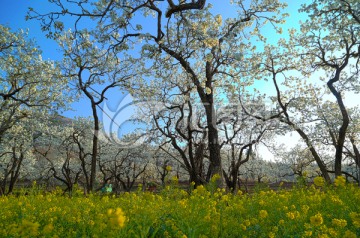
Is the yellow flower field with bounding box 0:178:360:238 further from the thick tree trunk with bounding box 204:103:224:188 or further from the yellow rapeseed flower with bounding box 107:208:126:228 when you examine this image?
the thick tree trunk with bounding box 204:103:224:188

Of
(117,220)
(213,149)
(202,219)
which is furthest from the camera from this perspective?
(213,149)

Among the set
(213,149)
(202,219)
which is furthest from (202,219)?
(213,149)

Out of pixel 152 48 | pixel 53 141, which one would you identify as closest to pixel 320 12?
pixel 152 48

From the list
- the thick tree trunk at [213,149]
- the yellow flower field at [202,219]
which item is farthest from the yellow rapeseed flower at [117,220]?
the thick tree trunk at [213,149]

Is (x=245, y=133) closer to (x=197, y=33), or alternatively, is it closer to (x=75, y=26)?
(x=197, y=33)

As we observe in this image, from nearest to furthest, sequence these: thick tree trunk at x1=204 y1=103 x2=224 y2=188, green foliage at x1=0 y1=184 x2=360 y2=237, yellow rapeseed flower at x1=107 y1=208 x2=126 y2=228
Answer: yellow rapeseed flower at x1=107 y1=208 x2=126 y2=228 → green foliage at x1=0 y1=184 x2=360 y2=237 → thick tree trunk at x1=204 y1=103 x2=224 y2=188

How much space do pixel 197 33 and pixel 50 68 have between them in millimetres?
14764

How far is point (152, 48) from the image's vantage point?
10828mm

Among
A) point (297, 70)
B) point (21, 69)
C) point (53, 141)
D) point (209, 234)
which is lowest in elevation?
point (209, 234)

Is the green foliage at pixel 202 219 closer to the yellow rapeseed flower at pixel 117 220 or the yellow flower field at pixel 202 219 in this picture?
the yellow flower field at pixel 202 219

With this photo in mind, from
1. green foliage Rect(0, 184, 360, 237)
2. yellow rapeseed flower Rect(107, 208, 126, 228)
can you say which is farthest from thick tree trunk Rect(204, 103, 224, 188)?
yellow rapeseed flower Rect(107, 208, 126, 228)

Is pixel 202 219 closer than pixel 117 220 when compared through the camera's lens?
No

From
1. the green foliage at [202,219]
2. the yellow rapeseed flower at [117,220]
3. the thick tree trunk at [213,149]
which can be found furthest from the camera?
the thick tree trunk at [213,149]

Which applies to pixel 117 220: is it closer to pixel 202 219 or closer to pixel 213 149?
pixel 202 219
